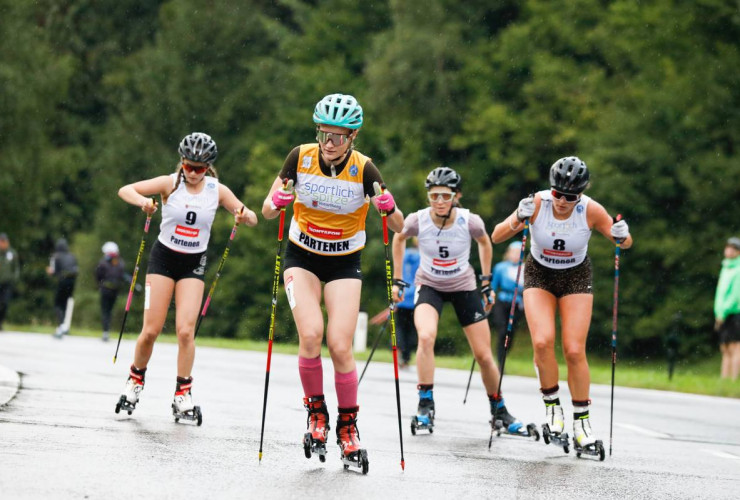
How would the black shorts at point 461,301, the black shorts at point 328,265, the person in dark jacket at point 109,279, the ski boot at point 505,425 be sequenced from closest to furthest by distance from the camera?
1. the black shorts at point 328,265
2. the ski boot at point 505,425
3. the black shorts at point 461,301
4. the person in dark jacket at point 109,279

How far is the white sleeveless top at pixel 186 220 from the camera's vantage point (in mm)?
10602

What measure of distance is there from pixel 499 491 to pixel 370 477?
0.80 metres

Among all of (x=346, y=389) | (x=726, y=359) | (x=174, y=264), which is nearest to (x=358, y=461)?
(x=346, y=389)

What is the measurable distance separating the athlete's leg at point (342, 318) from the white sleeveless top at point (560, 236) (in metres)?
2.21


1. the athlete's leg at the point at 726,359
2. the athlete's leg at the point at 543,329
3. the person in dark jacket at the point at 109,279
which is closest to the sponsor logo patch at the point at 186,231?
the athlete's leg at the point at 543,329

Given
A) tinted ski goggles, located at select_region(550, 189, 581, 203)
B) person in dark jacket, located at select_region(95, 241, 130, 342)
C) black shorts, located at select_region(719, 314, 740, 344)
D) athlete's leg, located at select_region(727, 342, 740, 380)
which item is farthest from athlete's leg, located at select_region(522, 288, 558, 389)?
person in dark jacket, located at select_region(95, 241, 130, 342)

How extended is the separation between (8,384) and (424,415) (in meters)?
4.29

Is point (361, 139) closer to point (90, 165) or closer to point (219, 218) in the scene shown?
point (219, 218)

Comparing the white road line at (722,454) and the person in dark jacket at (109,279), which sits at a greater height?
the person in dark jacket at (109,279)

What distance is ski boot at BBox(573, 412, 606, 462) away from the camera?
9820 millimetres

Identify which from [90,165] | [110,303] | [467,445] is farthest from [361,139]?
[467,445]

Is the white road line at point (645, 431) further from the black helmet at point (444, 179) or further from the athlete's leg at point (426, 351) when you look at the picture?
the black helmet at point (444, 179)

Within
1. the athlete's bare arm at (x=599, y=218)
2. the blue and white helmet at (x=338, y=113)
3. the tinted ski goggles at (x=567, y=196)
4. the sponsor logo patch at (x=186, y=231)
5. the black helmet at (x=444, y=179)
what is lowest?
the sponsor logo patch at (x=186, y=231)

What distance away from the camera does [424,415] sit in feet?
36.9
